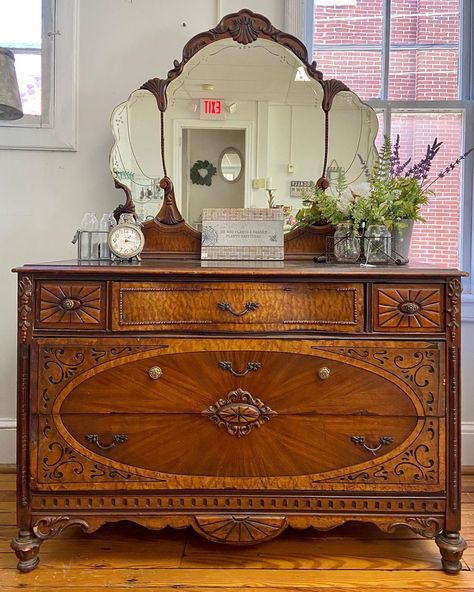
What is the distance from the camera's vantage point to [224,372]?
1.50 m

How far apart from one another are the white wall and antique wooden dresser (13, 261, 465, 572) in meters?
0.85

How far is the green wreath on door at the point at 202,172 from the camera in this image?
2031 mm

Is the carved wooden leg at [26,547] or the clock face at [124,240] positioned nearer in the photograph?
the carved wooden leg at [26,547]

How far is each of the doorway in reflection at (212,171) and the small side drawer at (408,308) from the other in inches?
31.7

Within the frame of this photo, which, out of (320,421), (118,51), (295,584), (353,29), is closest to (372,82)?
(353,29)

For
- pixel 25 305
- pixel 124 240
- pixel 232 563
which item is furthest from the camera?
pixel 124 240

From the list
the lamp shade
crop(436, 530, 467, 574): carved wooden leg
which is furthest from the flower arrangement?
the lamp shade

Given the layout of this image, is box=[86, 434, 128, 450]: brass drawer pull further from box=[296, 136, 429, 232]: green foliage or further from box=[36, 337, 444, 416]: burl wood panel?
box=[296, 136, 429, 232]: green foliage

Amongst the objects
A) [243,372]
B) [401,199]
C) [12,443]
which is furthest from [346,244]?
[12,443]

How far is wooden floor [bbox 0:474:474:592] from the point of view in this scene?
4.91ft

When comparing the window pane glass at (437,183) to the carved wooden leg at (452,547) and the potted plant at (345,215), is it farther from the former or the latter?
the carved wooden leg at (452,547)

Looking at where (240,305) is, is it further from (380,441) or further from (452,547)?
(452,547)

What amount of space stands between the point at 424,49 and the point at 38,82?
183cm

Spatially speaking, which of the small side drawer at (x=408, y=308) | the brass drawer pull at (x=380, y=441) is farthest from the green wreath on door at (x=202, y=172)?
the brass drawer pull at (x=380, y=441)
